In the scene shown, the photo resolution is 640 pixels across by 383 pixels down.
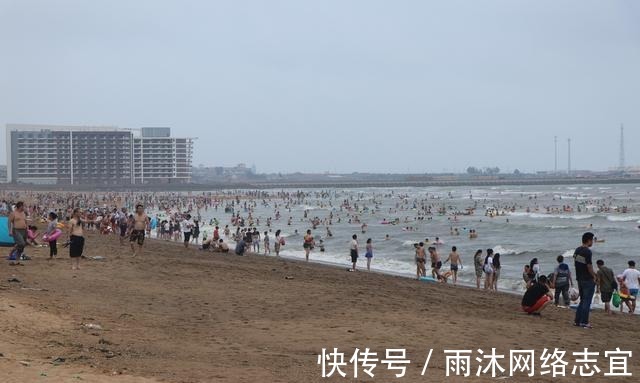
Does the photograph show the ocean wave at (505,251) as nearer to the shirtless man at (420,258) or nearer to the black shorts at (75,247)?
the shirtless man at (420,258)

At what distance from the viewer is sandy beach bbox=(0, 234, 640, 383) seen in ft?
25.8

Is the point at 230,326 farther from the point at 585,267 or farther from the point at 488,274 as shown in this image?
the point at 488,274

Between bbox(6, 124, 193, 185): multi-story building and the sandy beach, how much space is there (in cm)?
13875

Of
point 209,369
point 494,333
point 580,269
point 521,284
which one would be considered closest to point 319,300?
point 494,333

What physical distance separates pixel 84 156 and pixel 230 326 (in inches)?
5850

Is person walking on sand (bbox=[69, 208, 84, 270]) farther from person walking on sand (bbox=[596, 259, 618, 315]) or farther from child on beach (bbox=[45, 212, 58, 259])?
person walking on sand (bbox=[596, 259, 618, 315])

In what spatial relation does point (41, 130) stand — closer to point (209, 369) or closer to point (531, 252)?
point (531, 252)

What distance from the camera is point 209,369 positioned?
7.82m

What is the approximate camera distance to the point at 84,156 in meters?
151

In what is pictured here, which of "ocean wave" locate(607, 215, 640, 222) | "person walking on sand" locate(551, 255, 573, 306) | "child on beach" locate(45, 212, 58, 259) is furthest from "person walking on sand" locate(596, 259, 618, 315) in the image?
"ocean wave" locate(607, 215, 640, 222)

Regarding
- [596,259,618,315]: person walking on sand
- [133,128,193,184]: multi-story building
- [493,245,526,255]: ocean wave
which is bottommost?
[493,245,526,255]: ocean wave

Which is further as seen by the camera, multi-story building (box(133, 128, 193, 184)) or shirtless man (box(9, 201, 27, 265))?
multi-story building (box(133, 128, 193, 184))

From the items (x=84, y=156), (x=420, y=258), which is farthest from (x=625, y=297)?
(x=84, y=156)

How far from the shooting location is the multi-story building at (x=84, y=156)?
150 metres
